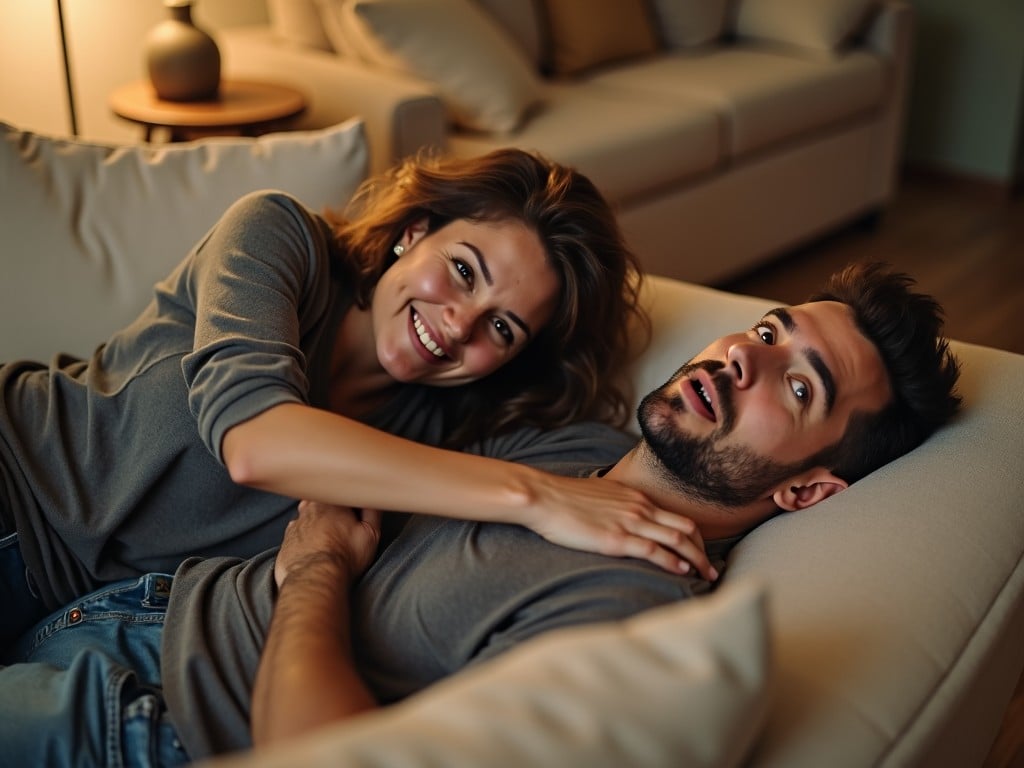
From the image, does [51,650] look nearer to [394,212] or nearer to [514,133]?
[394,212]

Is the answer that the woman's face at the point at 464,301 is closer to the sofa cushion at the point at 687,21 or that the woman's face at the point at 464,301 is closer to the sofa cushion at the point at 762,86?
the sofa cushion at the point at 762,86

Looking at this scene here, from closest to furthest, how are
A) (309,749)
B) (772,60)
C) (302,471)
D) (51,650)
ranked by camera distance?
(309,749) → (302,471) → (51,650) → (772,60)

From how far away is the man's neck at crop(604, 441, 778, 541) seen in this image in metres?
1.49

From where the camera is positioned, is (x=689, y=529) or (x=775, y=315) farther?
(x=775, y=315)

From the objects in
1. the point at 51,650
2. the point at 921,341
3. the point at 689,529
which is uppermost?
the point at 921,341

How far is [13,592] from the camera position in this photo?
153 centimetres

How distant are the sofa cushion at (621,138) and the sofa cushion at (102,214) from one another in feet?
4.00

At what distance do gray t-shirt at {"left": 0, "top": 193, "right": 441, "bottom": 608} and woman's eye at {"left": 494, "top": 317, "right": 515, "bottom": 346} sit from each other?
26 cm

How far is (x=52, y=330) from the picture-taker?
180cm

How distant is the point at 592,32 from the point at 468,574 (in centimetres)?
294

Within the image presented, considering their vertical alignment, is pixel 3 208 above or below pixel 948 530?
above

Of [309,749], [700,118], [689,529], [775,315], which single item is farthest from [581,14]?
[309,749]

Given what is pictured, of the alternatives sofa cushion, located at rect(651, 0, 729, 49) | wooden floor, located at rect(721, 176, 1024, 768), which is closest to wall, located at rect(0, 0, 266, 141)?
sofa cushion, located at rect(651, 0, 729, 49)

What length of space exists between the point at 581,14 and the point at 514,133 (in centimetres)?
81
